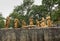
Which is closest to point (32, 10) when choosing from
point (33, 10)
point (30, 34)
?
point (33, 10)

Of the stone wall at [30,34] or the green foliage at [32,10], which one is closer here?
the stone wall at [30,34]

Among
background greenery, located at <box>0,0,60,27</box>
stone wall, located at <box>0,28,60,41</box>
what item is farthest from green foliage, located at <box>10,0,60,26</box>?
stone wall, located at <box>0,28,60,41</box>

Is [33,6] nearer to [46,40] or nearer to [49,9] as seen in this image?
[49,9]

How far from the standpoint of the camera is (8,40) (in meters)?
13.0

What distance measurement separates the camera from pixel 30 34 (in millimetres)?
12023

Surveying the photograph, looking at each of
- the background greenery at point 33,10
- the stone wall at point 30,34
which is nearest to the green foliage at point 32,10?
the background greenery at point 33,10

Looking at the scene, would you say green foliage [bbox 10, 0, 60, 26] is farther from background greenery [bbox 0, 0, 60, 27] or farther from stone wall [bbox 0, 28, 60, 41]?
stone wall [bbox 0, 28, 60, 41]

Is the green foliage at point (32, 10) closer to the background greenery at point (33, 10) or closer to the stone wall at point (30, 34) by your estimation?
the background greenery at point (33, 10)

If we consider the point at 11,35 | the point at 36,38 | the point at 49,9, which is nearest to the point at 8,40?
the point at 11,35

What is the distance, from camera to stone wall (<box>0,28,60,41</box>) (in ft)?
36.8

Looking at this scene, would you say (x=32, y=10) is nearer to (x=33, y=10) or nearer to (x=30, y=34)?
(x=33, y=10)

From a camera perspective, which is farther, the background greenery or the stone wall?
the background greenery

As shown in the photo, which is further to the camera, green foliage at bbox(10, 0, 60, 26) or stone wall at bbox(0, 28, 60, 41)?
green foliage at bbox(10, 0, 60, 26)

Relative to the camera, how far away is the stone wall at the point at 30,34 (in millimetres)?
11203
